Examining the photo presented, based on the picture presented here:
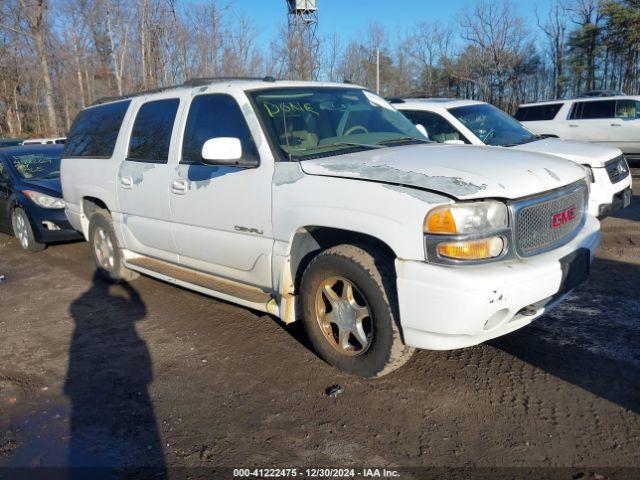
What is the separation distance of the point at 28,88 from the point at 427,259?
47133 mm

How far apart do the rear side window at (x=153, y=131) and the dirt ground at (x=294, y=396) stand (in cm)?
143

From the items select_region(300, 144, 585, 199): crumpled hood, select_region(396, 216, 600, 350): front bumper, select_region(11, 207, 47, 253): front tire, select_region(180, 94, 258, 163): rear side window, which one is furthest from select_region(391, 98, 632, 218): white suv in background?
select_region(11, 207, 47, 253): front tire

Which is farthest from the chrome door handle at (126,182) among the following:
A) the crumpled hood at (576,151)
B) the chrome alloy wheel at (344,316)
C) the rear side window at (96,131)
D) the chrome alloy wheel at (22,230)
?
the crumpled hood at (576,151)

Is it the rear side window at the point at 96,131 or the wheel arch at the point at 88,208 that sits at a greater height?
the rear side window at the point at 96,131

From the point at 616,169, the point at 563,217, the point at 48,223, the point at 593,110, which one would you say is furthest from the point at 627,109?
the point at 48,223

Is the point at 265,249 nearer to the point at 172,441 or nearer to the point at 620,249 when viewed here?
the point at 172,441

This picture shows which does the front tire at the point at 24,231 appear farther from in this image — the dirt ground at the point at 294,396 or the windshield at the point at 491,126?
the windshield at the point at 491,126

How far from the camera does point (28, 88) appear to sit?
42219 millimetres

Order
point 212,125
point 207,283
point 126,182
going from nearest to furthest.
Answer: point 212,125 < point 207,283 < point 126,182

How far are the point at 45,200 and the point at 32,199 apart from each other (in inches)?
7.3

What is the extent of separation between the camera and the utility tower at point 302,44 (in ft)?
84.4

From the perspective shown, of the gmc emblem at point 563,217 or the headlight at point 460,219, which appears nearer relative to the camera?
the headlight at point 460,219

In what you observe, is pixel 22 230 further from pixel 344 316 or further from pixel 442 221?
pixel 442 221

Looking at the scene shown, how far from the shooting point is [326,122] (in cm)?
411
